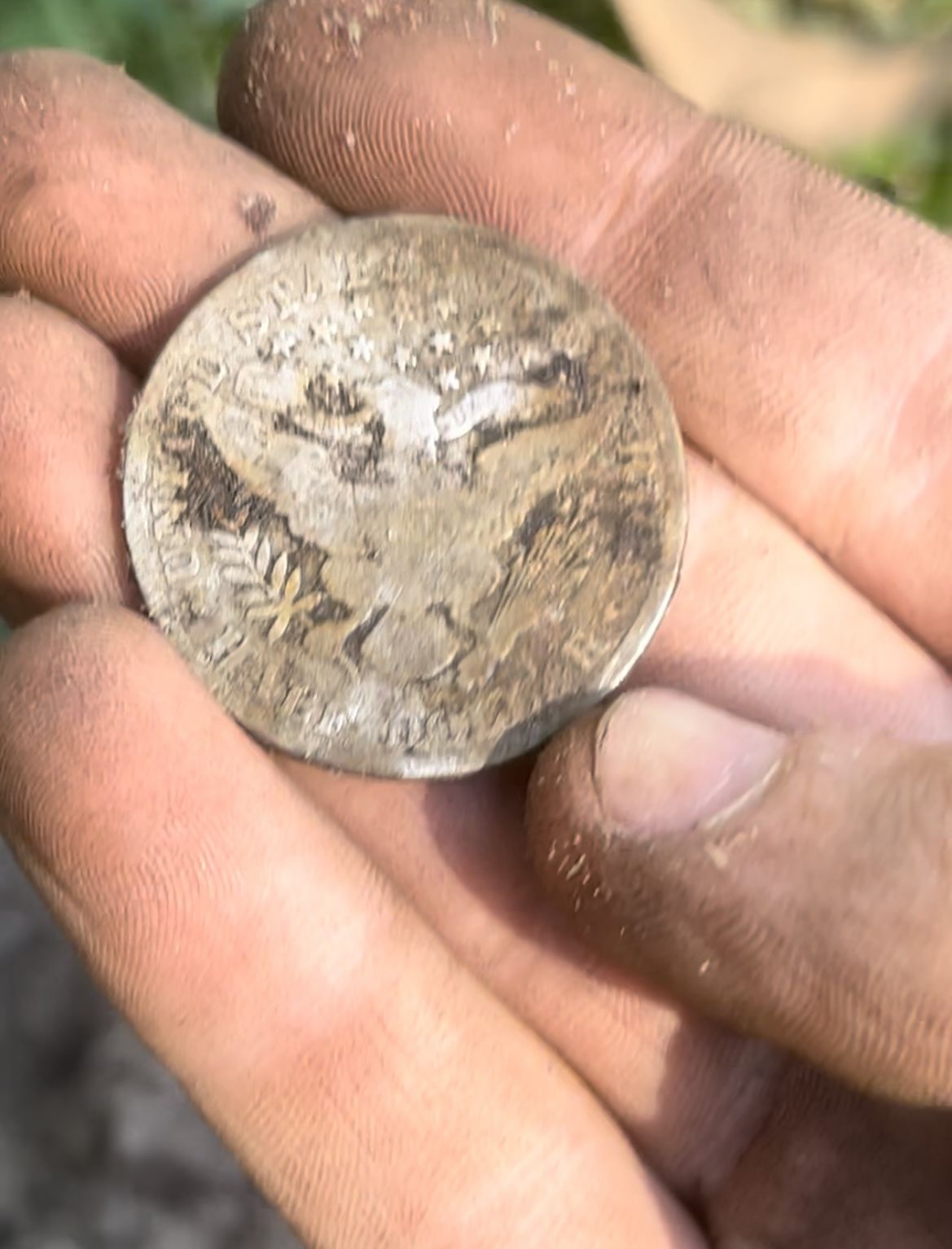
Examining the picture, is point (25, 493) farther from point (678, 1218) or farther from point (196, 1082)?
point (678, 1218)

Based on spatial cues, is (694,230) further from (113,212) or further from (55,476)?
(55,476)

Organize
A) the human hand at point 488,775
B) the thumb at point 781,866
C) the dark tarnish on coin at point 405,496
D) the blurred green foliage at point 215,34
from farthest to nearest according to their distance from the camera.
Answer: the blurred green foliage at point 215,34
the dark tarnish on coin at point 405,496
the human hand at point 488,775
the thumb at point 781,866

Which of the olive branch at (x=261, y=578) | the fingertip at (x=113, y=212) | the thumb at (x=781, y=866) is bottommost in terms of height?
→ the olive branch at (x=261, y=578)

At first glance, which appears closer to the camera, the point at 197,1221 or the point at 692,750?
the point at 692,750

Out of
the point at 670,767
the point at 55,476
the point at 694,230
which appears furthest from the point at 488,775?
the point at 694,230

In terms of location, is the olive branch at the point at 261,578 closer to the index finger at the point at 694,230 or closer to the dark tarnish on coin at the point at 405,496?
the dark tarnish on coin at the point at 405,496

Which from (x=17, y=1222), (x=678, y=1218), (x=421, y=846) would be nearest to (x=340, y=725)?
(x=421, y=846)

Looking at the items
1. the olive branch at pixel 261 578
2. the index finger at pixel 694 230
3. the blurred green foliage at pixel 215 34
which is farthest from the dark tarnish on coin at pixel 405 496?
the blurred green foliage at pixel 215 34

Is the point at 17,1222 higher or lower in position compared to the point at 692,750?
lower
